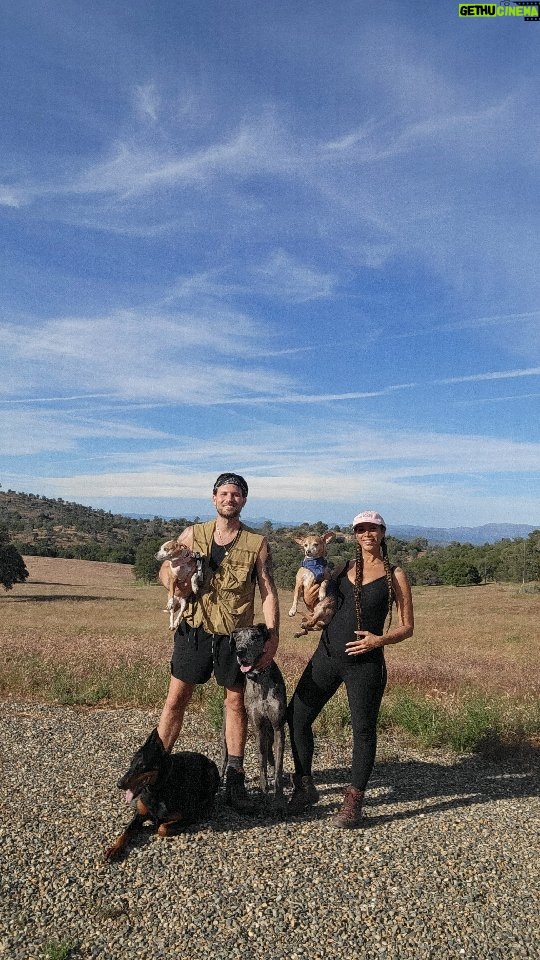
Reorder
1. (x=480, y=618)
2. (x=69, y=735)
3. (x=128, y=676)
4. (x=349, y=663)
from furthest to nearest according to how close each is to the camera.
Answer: (x=480, y=618) < (x=128, y=676) < (x=69, y=735) < (x=349, y=663)

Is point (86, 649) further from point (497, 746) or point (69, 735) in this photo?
point (497, 746)

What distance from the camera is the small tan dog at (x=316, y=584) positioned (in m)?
5.73

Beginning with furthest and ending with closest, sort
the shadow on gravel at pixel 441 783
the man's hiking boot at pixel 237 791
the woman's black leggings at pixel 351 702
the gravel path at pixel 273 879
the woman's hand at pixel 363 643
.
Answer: the shadow on gravel at pixel 441 783 < the man's hiking boot at pixel 237 791 < the woman's black leggings at pixel 351 702 < the woman's hand at pixel 363 643 < the gravel path at pixel 273 879

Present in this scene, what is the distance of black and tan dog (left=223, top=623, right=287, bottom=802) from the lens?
18.2 feet

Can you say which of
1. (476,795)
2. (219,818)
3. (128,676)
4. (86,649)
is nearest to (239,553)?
(219,818)

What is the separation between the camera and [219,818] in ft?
19.2

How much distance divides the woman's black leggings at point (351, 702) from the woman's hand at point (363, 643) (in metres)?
0.15

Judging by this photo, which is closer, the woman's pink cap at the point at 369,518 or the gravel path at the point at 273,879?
the gravel path at the point at 273,879

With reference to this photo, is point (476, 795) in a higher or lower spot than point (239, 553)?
lower

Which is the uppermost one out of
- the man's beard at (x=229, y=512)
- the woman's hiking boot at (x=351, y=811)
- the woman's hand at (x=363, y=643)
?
the man's beard at (x=229, y=512)

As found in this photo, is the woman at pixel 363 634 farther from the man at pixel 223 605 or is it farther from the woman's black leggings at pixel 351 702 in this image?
the man at pixel 223 605

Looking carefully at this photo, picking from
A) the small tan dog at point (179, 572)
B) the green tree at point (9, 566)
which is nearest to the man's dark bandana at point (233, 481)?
the small tan dog at point (179, 572)

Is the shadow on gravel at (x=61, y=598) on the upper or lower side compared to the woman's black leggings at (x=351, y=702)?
lower

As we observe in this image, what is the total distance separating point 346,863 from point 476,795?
238cm
